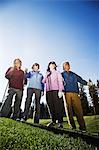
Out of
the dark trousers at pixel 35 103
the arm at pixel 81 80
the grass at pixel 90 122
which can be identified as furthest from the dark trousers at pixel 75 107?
the dark trousers at pixel 35 103

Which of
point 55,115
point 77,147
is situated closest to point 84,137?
point 77,147

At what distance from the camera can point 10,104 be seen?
9.87 ft

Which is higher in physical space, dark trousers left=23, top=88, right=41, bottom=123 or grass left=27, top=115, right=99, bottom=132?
dark trousers left=23, top=88, right=41, bottom=123

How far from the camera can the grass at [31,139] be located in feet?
8.80

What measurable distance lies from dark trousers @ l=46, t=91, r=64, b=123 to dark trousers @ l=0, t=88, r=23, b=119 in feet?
1.04

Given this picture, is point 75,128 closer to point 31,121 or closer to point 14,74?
point 31,121

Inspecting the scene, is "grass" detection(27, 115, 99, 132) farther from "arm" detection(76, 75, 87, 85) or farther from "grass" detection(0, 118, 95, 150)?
"arm" detection(76, 75, 87, 85)

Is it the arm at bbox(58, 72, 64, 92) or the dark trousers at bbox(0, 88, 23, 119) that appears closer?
the dark trousers at bbox(0, 88, 23, 119)

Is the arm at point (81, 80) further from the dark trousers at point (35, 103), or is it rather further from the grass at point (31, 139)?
the grass at point (31, 139)

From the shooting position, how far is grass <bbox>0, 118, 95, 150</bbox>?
2.68m

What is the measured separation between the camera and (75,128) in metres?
2.97

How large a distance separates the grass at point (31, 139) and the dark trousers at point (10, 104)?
0.29ft

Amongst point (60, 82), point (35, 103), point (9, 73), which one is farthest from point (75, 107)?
point (9, 73)

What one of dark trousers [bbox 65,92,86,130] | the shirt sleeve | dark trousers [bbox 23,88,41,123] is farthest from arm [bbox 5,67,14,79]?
dark trousers [bbox 65,92,86,130]
